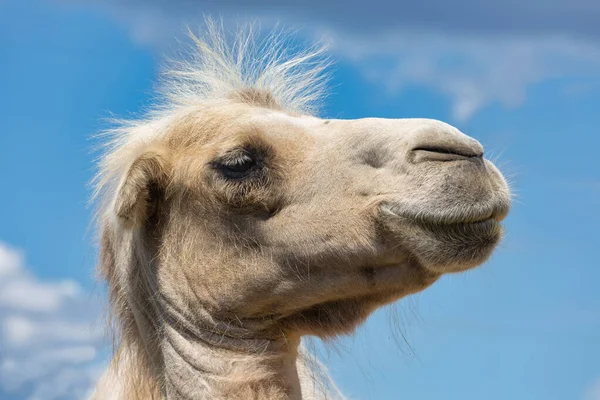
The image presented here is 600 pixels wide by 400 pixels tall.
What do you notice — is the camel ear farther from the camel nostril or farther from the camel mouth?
the camel nostril

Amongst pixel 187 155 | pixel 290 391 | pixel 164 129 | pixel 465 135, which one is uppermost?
pixel 164 129

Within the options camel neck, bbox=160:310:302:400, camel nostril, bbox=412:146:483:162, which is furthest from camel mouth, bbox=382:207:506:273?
camel neck, bbox=160:310:302:400

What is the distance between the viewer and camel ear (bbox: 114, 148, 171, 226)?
5.41 metres

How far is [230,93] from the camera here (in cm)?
626

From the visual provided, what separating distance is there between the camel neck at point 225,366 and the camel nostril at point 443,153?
141 centimetres

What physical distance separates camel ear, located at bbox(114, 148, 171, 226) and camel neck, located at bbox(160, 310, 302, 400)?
2.44 feet

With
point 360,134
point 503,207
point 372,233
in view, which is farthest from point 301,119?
point 503,207

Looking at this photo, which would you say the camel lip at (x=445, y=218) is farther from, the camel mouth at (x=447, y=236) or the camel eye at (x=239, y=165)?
the camel eye at (x=239, y=165)

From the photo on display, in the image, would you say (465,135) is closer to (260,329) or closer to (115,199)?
(260,329)

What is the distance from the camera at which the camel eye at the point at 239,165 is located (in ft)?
17.6

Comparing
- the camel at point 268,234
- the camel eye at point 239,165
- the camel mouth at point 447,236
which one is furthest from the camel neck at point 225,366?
the camel mouth at point 447,236

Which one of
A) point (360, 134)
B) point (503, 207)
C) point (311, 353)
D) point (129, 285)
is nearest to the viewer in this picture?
point (503, 207)

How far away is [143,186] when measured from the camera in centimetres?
546

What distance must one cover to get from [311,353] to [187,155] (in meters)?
1.64
